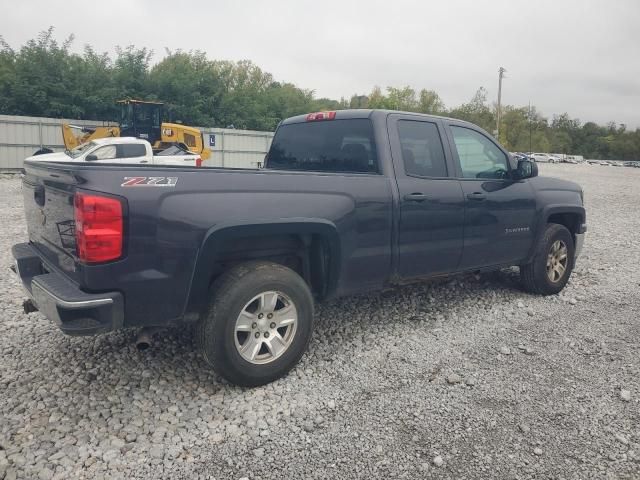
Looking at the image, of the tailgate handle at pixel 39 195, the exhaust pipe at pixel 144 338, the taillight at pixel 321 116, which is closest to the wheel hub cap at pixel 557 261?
the taillight at pixel 321 116

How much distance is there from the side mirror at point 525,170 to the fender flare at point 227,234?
2425mm

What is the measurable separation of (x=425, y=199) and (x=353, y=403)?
1.79m

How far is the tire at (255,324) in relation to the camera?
3178 mm

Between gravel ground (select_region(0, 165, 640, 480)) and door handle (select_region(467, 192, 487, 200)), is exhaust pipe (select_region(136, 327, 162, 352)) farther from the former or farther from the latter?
door handle (select_region(467, 192, 487, 200))

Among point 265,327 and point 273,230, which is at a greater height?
point 273,230

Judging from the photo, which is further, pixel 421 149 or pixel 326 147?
pixel 326 147

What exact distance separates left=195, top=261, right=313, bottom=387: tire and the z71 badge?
2.41 ft

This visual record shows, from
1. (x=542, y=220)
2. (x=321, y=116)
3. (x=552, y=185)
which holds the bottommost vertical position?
(x=542, y=220)

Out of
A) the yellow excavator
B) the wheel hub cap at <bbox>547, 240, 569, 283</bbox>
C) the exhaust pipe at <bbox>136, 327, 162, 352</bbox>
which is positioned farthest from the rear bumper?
the yellow excavator

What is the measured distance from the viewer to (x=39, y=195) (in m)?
3.41

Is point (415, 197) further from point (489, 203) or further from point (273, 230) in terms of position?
point (273, 230)

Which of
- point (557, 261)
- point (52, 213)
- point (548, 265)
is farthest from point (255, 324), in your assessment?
point (557, 261)

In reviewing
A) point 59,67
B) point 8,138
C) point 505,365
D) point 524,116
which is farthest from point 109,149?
point 524,116

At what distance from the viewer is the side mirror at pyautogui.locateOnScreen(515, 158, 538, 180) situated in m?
5.01
